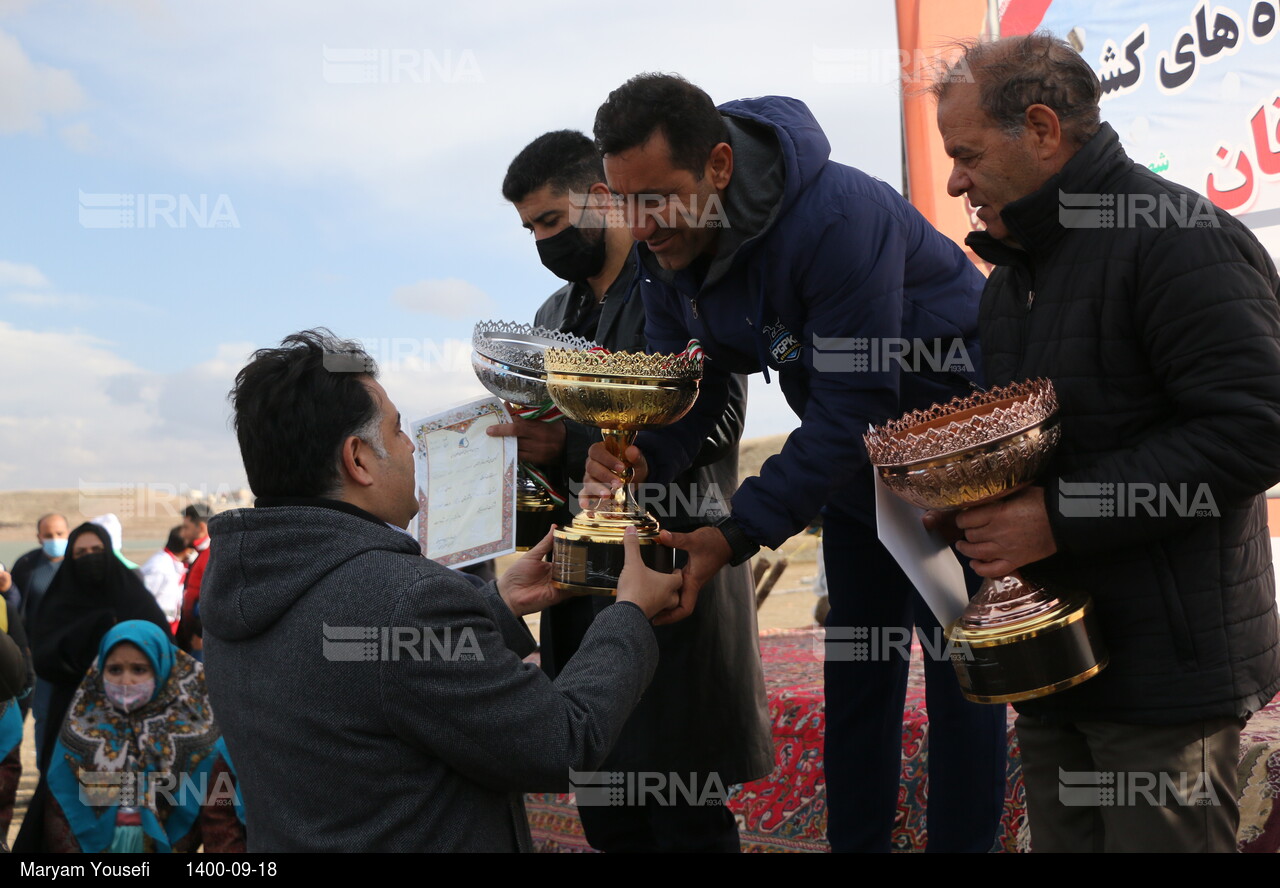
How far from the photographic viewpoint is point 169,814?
4383 millimetres

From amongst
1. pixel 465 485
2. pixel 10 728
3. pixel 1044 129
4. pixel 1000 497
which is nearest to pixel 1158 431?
pixel 1000 497

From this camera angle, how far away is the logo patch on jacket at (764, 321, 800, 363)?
2.39 meters

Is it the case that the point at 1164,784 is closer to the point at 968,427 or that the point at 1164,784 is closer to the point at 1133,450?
the point at 1133,450

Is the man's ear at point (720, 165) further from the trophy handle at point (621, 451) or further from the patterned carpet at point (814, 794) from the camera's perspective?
the patterned carpet at point (814, 794)

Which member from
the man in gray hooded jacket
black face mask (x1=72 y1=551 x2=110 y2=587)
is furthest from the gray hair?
black face mask (x1=72 y1=551 x2=110 y2=587)

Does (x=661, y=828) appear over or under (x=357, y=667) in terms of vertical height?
under

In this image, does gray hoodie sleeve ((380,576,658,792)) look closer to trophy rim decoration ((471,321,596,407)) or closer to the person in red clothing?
trophy rim decoration ((471,321,596,407))

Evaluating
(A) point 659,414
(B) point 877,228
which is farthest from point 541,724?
(B) point 877,228

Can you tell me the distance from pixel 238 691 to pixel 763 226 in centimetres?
132

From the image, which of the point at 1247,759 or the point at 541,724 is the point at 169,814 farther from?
the point at 1247,759

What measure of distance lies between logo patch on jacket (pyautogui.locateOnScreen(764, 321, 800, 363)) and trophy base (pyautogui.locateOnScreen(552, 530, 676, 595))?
0.50 m

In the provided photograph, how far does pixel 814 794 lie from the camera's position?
3.75 metres

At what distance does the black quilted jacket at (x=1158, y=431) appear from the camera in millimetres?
1612

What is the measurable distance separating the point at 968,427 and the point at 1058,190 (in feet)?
1.37
